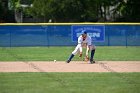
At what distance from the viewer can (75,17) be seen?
48969 millimetres

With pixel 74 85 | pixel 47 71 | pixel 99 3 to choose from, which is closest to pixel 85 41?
pixel 47 71

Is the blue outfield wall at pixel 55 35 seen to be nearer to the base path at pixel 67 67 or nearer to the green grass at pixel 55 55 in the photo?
the green grass at pixel 55 55

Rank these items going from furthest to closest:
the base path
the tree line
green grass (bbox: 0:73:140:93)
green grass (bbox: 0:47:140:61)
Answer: the tree line < green grass (bbox: 0:47:140:61) < the base path < green grass (bbox: 0:73:140:93)

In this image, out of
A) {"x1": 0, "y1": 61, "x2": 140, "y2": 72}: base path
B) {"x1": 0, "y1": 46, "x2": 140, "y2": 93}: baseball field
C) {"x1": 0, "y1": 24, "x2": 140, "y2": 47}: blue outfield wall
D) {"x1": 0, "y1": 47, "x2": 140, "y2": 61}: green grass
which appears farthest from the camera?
{"x1": 0, "y1": 24, "x2": 140, "y2": 47}: blue outfield wall

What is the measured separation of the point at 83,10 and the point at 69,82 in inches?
1449

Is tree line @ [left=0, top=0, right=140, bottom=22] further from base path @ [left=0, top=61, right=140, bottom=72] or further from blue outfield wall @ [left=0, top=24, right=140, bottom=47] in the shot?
base path @ [left=0, top=61, right=140, bottom=72]

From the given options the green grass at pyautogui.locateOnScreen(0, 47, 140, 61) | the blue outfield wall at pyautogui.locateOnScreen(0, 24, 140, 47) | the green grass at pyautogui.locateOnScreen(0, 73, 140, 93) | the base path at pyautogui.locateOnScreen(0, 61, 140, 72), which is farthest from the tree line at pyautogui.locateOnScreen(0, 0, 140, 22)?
the green grass at pyautogui.locateOnScreen(0, 73, 140, 93)

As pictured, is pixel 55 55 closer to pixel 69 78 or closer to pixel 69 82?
pixel 69 78

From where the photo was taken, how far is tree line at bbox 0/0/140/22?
158 ft

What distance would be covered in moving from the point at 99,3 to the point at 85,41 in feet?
104

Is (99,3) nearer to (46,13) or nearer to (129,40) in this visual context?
(46,13)

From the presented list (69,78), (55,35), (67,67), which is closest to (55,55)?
(67,67)

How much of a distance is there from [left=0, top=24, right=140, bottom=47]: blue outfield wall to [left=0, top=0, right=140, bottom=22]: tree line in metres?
12.9

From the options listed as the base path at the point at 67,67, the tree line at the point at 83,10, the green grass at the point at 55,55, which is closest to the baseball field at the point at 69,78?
the base path at the point at 67,67
